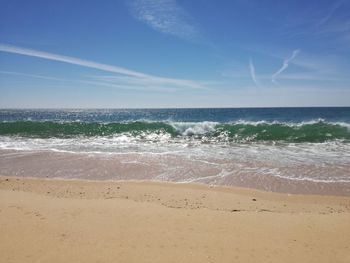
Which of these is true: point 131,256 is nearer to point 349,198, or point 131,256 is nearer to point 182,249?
point 182,249

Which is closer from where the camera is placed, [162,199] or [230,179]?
[162,199]

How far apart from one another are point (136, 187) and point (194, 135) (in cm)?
1629

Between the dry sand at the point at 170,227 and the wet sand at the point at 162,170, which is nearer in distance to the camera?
the dry sand at the point at 170,227

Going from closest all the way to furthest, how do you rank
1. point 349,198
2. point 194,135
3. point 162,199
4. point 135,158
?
1. point 162,199
2. point 349,198
3. point 135,158
4. point 194,135

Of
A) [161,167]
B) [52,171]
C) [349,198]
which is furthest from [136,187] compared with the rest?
[349,198]

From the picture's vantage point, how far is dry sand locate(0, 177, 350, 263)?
3908 mm

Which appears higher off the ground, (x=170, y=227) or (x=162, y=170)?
(x=170, y=227)

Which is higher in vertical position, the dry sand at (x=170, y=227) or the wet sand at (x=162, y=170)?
the dry sand at (x=170, y=227)

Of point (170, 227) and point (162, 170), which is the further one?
point (162, 170)

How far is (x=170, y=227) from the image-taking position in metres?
4.72

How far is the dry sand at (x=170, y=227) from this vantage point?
391cm

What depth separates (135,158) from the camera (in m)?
11.9

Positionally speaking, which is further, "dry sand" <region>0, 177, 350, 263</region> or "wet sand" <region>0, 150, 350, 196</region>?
"wet sand" <region>0, 150, 350, 196</region>

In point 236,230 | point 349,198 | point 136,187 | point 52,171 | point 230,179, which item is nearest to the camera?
point 236,230
